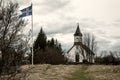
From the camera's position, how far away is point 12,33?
7.31m

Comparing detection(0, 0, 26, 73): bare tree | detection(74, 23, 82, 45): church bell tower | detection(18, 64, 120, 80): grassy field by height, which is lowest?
detection(18, 64, 120, 80): grassy field

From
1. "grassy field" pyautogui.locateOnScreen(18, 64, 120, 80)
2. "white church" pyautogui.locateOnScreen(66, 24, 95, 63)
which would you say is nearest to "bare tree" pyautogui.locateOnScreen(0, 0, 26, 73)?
"grassy field" pyautogui.locateOnScreen(18, 64, 120, 80)

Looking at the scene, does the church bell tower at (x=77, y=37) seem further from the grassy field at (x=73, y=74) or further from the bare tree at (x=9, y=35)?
the bare tree at (x=9, y=35)

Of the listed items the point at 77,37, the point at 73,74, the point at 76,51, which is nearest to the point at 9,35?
the point at 73,74

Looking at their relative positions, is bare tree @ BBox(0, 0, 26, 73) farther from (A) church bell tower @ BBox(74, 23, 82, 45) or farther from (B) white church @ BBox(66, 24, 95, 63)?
(A) church bell tower @ BBox(74, 23, 82, 45)

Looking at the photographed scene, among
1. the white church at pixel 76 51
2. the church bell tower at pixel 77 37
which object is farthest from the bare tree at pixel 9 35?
the church bell tower at pixel 77 37

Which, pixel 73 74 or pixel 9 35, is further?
pixel 73 74

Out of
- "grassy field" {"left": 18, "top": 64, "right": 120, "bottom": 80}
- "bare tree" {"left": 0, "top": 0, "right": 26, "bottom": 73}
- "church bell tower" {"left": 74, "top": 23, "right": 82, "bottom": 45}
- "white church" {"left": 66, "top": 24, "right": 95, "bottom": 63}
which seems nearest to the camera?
A: "bare tree" {"left": 0, "top": 0, "right": 26, "bottom": 73}

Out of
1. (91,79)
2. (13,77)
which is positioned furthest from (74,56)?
(13,77)

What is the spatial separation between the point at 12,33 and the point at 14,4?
857 mm

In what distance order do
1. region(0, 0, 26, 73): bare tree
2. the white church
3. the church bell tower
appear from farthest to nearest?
the church bell tower → the white church → region(0, 0, 26, 73): bare tree

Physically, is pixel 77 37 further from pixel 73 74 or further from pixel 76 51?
pixel 73 74

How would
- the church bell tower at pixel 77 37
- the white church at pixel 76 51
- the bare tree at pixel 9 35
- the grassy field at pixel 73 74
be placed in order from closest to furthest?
the bare tree at pixel 9 35, the grassy field at pixel 73 74, the white church at pixel 76 51, the church bell tower at pixel 77 37

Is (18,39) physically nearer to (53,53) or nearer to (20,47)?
(20,47)
